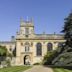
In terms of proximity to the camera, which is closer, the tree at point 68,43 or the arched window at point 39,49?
the tree at point 68,43

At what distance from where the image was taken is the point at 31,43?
75000 mm

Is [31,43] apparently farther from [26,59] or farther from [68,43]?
[68,43]

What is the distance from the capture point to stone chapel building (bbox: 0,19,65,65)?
74375 millimetres

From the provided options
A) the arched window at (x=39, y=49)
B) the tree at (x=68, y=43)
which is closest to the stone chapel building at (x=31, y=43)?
the arched window at (x=39, y=49)

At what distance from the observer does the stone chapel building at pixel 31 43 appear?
244 feet

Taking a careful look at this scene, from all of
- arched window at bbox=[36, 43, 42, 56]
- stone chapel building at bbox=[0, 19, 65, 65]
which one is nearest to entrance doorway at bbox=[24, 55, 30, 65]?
stone chapel building at bbox=[0, 19, 65, 65]

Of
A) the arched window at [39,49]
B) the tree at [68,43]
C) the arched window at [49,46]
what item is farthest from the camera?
the arched window at [49,46]

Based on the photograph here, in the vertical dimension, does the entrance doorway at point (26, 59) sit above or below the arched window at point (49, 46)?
below

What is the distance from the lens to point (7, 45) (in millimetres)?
85438

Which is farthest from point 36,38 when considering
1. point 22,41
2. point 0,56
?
point 0,56

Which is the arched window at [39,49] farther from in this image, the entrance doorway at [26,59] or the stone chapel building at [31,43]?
the entrance doorway at [26,59]

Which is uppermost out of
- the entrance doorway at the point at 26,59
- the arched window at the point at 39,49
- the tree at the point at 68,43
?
the tree at the point at 68,43

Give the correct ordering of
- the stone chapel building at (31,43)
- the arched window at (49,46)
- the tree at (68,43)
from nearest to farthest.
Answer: the tree at (68,43)
the stone chapel building at (31,43)
the arched window at (49,46)

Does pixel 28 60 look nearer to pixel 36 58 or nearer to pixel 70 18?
pixel 36 58
